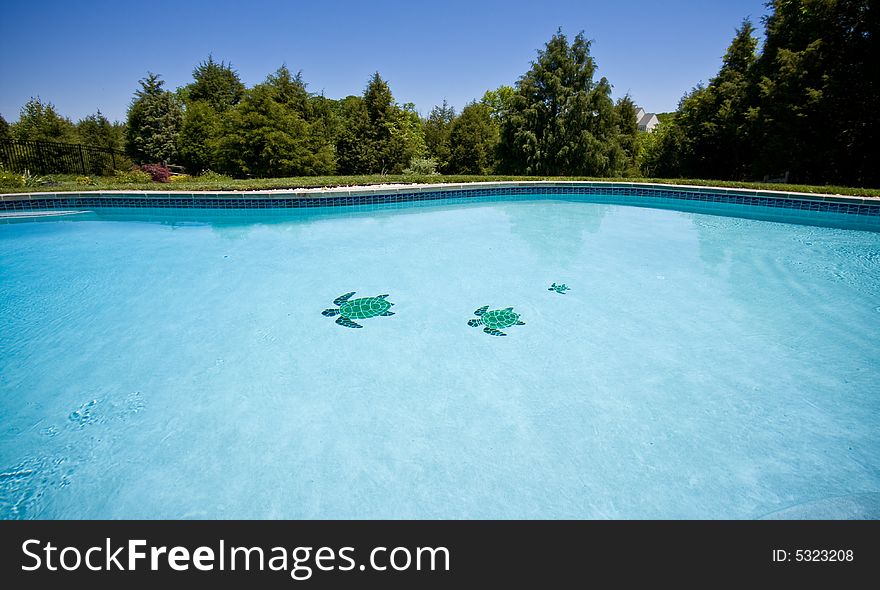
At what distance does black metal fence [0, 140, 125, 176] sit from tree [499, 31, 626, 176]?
18.4 meters

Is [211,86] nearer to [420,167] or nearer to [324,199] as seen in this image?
[420,167]

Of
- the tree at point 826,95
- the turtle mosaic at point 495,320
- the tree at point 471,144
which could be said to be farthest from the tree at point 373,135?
the turtle mosaic at point 495,320

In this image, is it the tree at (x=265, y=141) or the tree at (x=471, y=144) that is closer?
the tree at (x=265, y=141)

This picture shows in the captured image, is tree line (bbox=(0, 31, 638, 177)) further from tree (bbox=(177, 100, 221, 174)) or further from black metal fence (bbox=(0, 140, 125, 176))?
black metal fence (bbox=(0, 140, 125, 176))

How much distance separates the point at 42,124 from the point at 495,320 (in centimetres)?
3152

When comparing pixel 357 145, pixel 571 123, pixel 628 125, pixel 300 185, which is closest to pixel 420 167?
pixel 357 145

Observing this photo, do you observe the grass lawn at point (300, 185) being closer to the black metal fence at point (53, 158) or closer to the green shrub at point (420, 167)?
the black metal fence at point (53, 158)

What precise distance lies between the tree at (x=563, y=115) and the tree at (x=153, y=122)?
1753 centimetres

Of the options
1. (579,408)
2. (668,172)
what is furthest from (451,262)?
(668,172)

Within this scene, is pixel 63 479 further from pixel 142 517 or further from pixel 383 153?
pixel 383 153

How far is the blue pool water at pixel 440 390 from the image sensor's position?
2152 millimetres

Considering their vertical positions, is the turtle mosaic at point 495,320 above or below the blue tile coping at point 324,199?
below

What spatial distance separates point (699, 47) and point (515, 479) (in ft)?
72.6

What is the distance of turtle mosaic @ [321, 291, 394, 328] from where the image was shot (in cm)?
421
